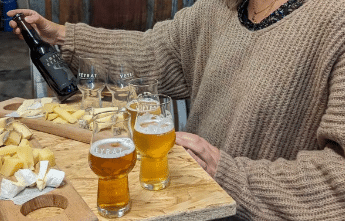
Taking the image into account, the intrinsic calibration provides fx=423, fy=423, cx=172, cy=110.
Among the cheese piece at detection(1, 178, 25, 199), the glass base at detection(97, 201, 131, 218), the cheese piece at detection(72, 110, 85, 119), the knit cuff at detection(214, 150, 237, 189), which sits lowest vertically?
the knit cuff at detection(214, 150, 237, 189)

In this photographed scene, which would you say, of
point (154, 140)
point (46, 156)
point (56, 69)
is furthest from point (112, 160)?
Result: point (56, 69)

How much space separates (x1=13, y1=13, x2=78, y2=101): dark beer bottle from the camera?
1328mm

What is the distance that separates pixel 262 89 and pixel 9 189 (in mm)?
702

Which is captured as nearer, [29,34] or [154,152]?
[154,152]

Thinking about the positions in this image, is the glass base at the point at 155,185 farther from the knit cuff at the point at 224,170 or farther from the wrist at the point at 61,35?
the wrist at the point at 61,35

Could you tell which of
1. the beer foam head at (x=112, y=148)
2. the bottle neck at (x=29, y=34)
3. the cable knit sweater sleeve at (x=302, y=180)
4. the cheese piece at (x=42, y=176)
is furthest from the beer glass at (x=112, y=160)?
the bottle neck at (x=29, y=34)

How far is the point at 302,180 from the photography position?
1.00 m

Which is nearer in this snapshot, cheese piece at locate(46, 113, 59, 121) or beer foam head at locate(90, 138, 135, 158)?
beer foam head at locate(90, 138, 135, 158)

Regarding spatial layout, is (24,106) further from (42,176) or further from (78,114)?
(42,176)

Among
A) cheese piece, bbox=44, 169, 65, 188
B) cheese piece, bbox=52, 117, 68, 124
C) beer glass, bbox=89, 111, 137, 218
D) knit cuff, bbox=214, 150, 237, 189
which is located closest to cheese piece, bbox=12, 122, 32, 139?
cheese piece, bbox=52, 117, 68, 124

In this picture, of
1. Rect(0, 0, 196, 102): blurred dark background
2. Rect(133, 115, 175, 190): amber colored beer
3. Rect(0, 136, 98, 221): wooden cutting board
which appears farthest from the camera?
Rect(0, 0, 196, 102): blurred dark background

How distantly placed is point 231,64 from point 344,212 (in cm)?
55

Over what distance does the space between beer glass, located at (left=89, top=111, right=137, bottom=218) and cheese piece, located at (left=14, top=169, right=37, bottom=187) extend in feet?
0.47

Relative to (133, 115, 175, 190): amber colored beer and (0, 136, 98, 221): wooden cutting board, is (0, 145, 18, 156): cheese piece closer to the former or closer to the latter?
(0, 136, 98, 221): wooden cutting board
